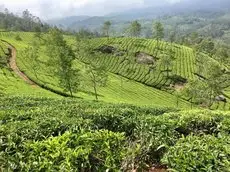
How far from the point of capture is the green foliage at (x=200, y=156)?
32.4 ft

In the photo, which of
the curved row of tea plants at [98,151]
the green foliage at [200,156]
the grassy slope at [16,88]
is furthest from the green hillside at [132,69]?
the green foliage at [200,156]

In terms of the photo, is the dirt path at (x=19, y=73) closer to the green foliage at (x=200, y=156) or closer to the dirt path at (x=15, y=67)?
the dirt path at (x=15, y=67)

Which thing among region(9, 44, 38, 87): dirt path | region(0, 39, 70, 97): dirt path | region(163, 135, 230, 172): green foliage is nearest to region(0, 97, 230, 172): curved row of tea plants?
region(163, 135, 230, 172): green foliage

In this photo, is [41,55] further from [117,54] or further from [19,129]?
[19,129]

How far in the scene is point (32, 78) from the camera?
326ft

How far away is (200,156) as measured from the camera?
1044 centimetres

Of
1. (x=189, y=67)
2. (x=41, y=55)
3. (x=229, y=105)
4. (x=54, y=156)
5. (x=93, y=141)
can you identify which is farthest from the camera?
(x=189, y=67)

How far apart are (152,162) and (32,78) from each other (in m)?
90.3

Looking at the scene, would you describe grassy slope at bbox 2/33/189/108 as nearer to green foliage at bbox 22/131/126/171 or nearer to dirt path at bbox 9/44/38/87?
dirt path at bbox 9/44/38/87

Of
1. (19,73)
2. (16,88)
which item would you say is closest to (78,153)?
(16,88)

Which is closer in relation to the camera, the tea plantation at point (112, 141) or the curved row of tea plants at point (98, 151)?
the curved row of tea plants at point (98, 151)

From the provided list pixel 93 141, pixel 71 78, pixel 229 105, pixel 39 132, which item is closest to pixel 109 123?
pixel 39 132

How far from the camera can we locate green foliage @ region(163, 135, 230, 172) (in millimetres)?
9883

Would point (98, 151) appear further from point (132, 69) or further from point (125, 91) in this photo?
point (132, 69)
